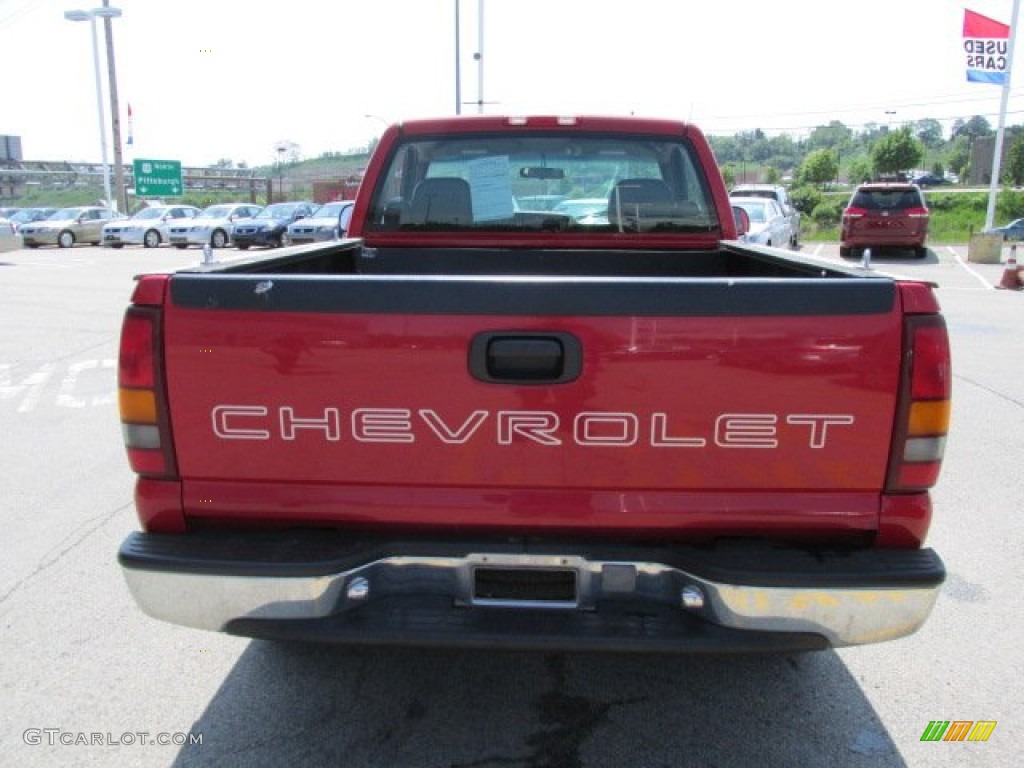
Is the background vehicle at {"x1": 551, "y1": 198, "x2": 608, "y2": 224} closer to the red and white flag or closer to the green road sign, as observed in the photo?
the red and white flag

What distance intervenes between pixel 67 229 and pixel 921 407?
3251 cm

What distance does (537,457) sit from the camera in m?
2.35

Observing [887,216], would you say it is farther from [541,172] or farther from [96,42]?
[96,42]

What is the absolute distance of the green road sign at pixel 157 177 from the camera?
129ft

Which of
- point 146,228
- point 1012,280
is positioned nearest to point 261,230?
point 146,228

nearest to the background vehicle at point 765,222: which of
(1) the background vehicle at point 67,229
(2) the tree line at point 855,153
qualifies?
(2) the tree line at point 855,153

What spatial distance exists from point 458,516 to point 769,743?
1.32 metres

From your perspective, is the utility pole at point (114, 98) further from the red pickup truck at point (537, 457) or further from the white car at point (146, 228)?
the red pickup truck at point (537, 457)

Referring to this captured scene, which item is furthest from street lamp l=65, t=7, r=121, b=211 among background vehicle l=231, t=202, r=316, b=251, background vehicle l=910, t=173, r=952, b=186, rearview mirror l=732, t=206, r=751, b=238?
background vehicle l=910, t=173, r=952, b=186

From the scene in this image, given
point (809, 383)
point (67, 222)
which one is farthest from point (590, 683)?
point (67, 222)

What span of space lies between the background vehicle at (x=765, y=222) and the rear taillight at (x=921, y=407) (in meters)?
12.3

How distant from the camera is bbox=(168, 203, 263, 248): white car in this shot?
1118 inches

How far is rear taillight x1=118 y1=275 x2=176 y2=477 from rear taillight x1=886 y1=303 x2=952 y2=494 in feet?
6.63

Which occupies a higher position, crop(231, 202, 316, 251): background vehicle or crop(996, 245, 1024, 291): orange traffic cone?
crop(231, 202, 316, 251): background vehicle
